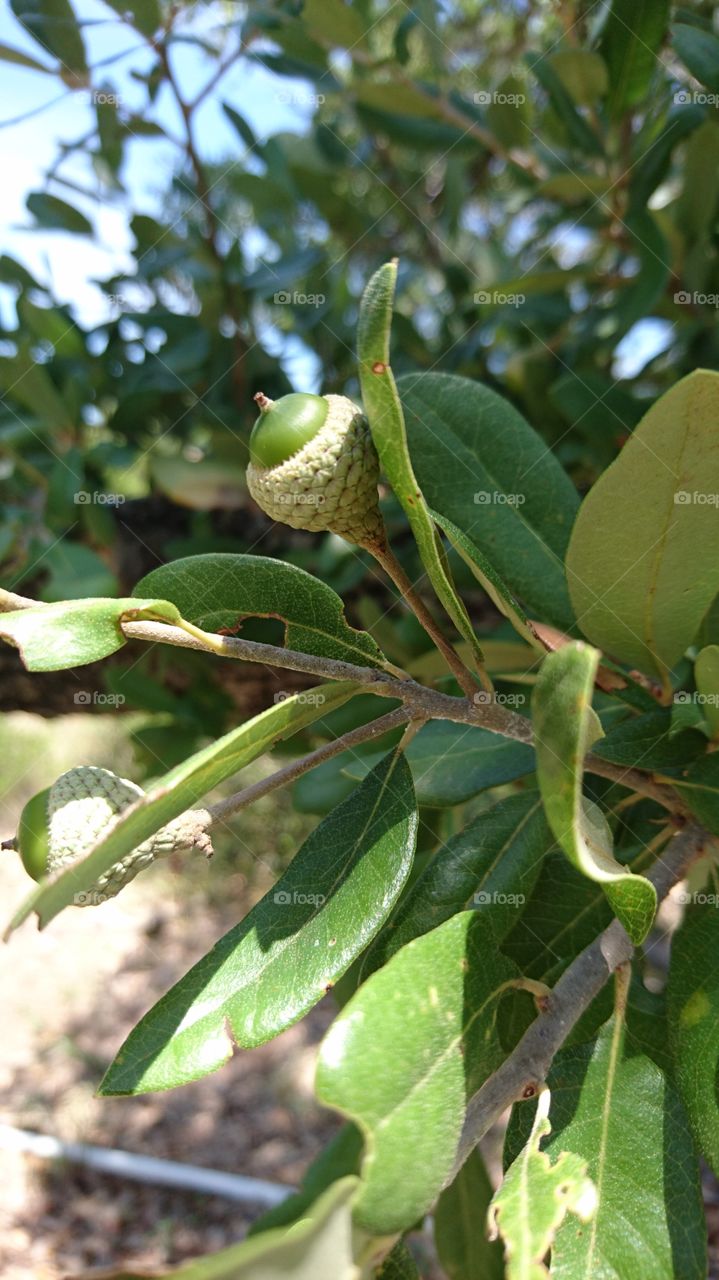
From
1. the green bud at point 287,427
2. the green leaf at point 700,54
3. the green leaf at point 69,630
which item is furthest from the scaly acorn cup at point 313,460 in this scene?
the green leaf at point 700,54

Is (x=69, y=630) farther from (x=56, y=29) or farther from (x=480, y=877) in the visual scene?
(x=56, y=29)

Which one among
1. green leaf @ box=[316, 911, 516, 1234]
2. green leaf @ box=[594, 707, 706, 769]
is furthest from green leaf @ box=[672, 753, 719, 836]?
green leaf @ box=[316, 911, 516, 1234]

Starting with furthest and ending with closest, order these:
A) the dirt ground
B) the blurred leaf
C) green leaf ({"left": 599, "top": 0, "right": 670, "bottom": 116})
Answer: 1. the dirt ground
2. the blurred leaf
3. green leaf ({"left": 599, "top": 0, "right": 670, "bottom": 116})

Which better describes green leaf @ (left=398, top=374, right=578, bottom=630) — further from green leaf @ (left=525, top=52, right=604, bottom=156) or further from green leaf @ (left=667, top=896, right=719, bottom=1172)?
green leaf @ (left=525, top=52, right=604, bottom=156)

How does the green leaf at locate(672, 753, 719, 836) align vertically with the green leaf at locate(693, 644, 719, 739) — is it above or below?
below

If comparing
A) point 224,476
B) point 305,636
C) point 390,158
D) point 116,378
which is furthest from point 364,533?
point 390,158

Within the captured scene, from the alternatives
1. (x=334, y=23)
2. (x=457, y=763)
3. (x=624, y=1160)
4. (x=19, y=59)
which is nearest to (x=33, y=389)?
(x=19, y=59)
